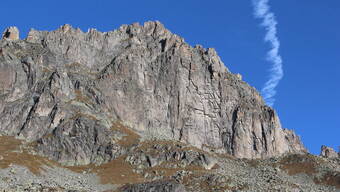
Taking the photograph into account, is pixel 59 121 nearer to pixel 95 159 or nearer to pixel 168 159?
pixel 95 159

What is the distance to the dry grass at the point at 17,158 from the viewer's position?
152212 millimetres

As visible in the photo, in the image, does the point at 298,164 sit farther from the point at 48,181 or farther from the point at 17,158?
the point at 17,158

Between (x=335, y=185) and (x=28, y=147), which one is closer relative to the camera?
(x=335, y=185)

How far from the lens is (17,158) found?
161 m

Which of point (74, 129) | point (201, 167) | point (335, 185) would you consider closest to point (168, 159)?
point (201, 167)

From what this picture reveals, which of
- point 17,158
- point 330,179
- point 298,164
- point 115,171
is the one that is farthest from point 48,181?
point 298,164

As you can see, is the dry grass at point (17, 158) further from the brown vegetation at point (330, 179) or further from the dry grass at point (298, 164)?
the brown vegetation at point (330, 179)

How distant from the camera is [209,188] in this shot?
144125mm

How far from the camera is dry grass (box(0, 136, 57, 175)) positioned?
152212 mm

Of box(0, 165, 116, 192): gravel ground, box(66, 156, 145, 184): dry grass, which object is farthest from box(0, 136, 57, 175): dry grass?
box(66, 156, 145, 184): dry grass

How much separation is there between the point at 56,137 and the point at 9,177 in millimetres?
50462

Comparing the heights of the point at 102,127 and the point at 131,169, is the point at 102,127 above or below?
above

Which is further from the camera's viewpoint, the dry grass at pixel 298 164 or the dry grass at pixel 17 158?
the dry grass at pixel 298 164

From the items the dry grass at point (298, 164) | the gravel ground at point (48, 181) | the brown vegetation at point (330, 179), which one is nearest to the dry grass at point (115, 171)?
the gravel ground at point (48, 181)
